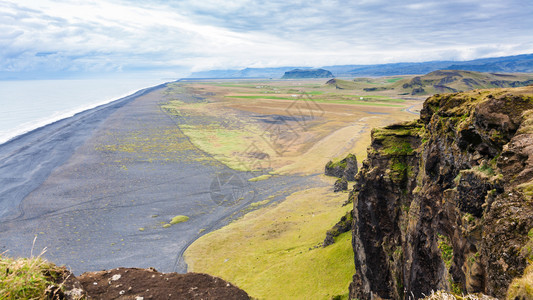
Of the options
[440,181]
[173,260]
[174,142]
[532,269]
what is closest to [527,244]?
[532,269]

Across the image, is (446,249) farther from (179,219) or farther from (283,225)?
(179,219)

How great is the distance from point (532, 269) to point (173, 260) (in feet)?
114

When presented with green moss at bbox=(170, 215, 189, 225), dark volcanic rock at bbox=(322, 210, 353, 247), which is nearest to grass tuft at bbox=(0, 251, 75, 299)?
dark volcanic rock at bbox=(322, 210, 353, 247)

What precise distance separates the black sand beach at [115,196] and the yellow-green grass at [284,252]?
352cm

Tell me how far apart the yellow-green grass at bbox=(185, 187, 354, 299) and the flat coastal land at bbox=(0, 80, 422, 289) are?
0.36 m

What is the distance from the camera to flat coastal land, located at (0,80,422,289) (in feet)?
125

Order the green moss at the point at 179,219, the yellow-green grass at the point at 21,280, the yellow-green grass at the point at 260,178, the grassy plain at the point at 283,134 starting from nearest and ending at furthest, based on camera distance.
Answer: the yellow-green grass at the point at 21,280 < the green moss at the point at 179,219 < the yellow-green grass at the point at 260,178 < the grassy plain at the point at 283,134

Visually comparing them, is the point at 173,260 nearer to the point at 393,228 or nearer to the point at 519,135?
the point at 393,228

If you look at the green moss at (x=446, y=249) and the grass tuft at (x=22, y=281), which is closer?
the grass tuft at (x=22, y=281)

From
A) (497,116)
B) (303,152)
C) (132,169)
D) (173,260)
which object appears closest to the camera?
(497,116)

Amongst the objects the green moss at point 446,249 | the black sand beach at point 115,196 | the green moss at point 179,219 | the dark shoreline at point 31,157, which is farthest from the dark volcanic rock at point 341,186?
the dark shoreline at point 31,157

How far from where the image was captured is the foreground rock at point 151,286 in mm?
11367

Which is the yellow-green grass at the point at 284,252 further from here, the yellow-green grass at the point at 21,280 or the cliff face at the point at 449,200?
the yellow-green grass at the point at 21,280

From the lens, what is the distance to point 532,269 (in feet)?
22.7
